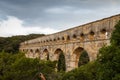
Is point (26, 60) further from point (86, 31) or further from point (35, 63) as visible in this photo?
point (86, 31)

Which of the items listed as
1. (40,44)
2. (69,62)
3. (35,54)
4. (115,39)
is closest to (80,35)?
(69,62)

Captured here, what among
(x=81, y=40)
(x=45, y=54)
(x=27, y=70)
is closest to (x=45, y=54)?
(x=45, y=54)

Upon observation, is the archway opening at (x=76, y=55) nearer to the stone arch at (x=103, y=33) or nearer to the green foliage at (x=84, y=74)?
the stone arch at (x=103, y=33)

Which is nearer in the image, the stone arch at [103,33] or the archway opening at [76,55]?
the stone arch at [103,33]

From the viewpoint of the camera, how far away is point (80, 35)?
17.8 meters

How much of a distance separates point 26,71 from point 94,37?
5.44 metres

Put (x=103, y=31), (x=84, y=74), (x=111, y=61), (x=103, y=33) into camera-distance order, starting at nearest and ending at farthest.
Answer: (x=111, y=61), (x=84, y=74), (x=103, y=31), (x=103, y=33)

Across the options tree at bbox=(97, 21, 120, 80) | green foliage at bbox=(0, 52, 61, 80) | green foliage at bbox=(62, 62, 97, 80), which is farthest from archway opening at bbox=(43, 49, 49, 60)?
tree at bbox=(97, 21, 120, 80)

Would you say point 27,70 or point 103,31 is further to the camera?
point 103,31

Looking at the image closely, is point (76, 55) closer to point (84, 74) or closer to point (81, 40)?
point (81, 40)

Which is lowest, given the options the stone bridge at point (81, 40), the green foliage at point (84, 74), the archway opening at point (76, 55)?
the green foliage at point (84, 74)

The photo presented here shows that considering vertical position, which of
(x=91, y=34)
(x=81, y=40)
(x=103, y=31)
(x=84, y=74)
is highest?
(x=103, y=31)

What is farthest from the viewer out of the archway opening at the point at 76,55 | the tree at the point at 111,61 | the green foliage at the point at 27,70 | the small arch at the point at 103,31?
the archway opening at the point at 76,55

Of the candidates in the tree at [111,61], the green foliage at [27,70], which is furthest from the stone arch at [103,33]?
the tree at [111,61]
